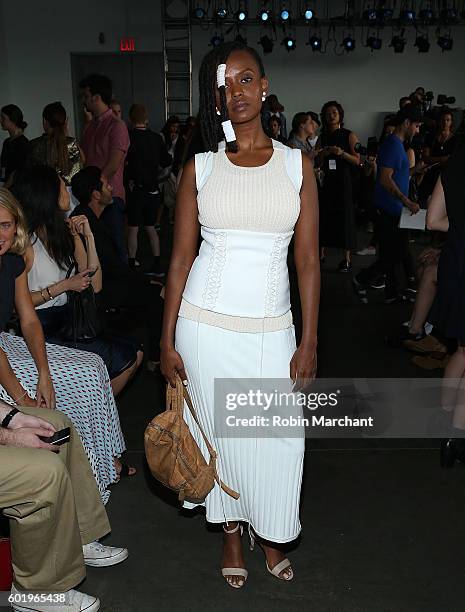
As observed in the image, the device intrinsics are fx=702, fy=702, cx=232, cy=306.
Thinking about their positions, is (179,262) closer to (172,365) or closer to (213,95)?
(172,365)

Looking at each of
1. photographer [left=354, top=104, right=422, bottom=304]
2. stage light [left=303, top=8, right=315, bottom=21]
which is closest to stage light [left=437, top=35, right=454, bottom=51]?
stage light [left=303, top=8, right=315, bottom=21]

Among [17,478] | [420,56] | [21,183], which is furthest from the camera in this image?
[420,56]

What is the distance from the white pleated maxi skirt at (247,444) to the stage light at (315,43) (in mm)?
10942

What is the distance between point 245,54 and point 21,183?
137 centimetres

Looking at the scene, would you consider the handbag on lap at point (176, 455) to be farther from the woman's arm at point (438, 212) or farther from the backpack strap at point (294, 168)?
A: the woman's arm at point (438, 212)

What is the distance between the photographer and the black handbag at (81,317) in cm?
292

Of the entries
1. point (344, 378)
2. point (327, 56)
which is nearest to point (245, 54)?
point (344, 378)

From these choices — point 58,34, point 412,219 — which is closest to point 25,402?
point 412,219

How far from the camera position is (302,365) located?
206 centimetres

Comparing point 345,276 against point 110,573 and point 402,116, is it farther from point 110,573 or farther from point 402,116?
point 110,573

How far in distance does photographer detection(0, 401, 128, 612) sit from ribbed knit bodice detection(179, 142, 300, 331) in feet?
1.95

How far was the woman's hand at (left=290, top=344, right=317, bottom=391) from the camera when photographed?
2.06 m

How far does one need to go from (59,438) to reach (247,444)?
559 mm

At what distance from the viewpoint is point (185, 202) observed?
6.72ft
